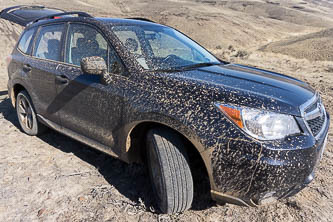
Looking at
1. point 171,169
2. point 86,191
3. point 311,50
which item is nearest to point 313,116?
point 171,169

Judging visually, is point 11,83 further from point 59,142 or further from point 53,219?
point 53,219

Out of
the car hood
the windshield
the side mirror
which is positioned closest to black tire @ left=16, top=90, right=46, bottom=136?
the side mirror

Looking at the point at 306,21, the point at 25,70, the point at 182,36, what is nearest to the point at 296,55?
the point at 182,36

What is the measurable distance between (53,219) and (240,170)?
1.70 m

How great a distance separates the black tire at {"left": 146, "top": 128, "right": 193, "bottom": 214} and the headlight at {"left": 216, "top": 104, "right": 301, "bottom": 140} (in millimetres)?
543

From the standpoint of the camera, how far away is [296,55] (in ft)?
56.5

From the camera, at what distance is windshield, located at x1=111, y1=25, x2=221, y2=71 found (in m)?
2.88

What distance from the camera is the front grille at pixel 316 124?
2292 mm

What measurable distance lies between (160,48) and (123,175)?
1.50m

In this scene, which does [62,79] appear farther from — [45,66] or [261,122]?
[261,122]

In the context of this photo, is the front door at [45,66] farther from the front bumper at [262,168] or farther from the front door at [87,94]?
the front bumper at [262,168]

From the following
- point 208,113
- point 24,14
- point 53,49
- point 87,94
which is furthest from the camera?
point 24,14

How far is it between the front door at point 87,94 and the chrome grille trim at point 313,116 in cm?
154

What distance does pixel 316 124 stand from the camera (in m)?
2.40
